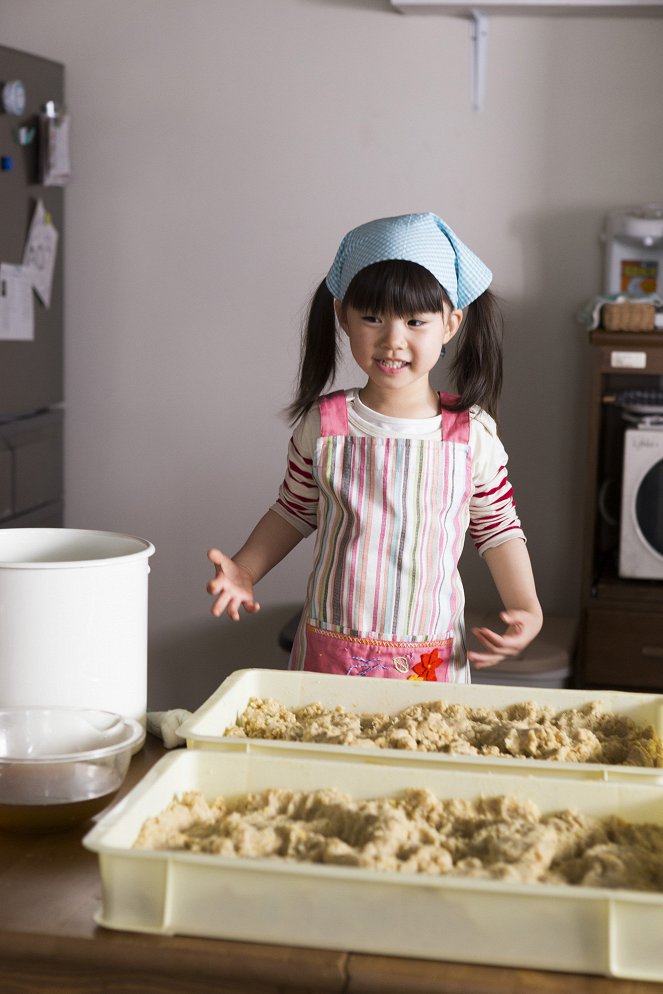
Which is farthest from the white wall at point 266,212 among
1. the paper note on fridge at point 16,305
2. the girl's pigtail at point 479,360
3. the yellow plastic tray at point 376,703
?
the yellow plastic tray at point 376,703

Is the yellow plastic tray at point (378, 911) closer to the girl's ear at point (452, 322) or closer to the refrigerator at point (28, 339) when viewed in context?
the girl's ear at point (452, 322)

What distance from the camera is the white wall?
2793 millimetres

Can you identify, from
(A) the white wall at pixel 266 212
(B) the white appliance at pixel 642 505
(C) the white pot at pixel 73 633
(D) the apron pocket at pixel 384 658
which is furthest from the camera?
(A) the white wall at pixel 266 212

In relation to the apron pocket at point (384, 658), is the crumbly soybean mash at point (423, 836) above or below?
A: above

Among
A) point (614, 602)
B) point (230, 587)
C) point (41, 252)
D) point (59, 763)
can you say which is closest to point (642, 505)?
point (614, 602)

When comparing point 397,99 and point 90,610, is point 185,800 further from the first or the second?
point 397,99

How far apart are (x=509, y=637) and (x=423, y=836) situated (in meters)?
0.59

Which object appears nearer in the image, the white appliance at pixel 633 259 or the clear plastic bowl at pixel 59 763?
the clear plastic bowl at pixel 59 763

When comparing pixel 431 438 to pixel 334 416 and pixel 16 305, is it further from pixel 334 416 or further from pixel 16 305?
pixel 16 305

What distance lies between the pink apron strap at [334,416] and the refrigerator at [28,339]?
4.70ft

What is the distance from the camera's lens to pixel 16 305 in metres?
2.77

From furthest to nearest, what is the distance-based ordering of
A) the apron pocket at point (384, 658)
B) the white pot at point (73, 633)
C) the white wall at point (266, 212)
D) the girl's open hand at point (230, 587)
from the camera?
the white wall at point (266, 212)
the apron pocket at point (384, 658)
the girl's open hand at point (230, 587)
the white pot at point (73, 633)

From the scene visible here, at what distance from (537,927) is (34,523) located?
2428 millimetres

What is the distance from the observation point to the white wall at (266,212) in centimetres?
279
